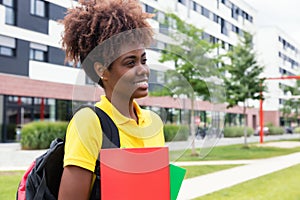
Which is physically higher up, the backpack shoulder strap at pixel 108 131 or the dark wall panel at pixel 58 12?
the dark wall panel at pixel 58 12

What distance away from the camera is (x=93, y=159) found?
1.24 meters

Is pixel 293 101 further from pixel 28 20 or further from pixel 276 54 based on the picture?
pixel 28 20

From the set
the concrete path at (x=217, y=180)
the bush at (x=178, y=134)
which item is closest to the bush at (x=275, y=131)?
the concrete path at (x=217, y=180)

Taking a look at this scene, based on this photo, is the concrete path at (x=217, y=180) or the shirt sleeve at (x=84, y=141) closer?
the shirt sleeve at (x=84, y=141)

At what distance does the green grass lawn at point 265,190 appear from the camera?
623 centimetres

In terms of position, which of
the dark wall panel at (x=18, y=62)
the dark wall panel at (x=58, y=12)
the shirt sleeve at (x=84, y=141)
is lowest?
the shirt sleeve at (x=84, y=141)

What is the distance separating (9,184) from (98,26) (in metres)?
5.91

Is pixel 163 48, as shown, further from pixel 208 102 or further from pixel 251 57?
pixel 251 57

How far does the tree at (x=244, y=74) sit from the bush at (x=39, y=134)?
7.17m

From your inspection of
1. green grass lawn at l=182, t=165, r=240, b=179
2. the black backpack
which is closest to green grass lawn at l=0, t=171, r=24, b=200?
green grass lawn at l=182, t=165, r=240, b=179

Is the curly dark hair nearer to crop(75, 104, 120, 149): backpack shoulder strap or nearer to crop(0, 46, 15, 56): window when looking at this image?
crop(75, 104, 120, 149): backpack shoulder strap

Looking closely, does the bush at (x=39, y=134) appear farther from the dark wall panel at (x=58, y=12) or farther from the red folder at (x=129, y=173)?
the red folder at (x=129, y=173)

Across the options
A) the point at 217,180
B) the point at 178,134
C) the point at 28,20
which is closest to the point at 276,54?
the point at 28,20

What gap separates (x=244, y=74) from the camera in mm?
19344
